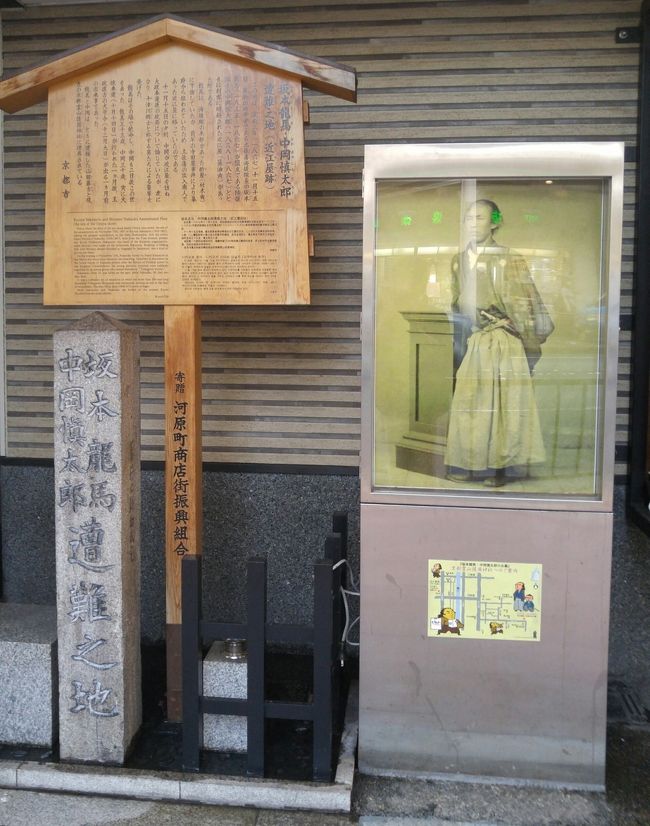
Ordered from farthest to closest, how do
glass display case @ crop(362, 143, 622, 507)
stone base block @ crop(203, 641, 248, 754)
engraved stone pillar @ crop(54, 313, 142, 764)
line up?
stone base block @ crop(203, 641, 248, 754)
engraved stone pillar @ crop(54, 313, 142, 764)
glass display case @ crop(362, 143, 622, 507)

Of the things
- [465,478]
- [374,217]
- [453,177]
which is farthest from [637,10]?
[465,478]

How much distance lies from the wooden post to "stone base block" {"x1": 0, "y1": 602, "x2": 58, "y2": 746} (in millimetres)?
704

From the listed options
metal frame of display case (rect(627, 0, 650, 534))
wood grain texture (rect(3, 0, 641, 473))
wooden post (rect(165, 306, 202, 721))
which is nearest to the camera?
wooden post (rect(165, 306, 202, 721))

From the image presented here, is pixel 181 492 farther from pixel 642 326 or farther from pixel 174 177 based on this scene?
pixel 642 326

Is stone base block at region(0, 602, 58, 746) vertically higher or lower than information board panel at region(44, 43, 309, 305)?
lower

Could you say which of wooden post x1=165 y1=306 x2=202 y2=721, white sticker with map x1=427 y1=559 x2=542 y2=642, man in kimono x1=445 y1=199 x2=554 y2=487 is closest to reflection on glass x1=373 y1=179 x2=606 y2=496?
man in kimono x1=445 y1=199 x2=554 y2=487

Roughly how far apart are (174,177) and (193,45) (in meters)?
0.77

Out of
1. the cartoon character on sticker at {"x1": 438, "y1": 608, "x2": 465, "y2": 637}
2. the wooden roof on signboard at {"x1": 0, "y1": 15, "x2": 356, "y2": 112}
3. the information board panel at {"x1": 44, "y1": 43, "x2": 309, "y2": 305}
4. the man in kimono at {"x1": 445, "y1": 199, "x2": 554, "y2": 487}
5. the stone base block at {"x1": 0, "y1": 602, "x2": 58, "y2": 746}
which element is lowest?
the stone base block at {"x1": 0, "y1": 602, "x2": 58, "y2": 746}

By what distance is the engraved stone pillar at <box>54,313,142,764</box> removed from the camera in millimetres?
4004

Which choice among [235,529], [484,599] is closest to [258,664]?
[484,599]

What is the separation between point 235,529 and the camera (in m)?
5.47

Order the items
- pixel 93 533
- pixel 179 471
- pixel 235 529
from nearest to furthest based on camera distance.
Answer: pixel 93 533
pixel 179 471
pixel 235 529

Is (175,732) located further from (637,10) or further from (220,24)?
(637,10)

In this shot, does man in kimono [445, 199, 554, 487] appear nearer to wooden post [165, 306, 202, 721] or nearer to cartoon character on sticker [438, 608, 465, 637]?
cartoon character on sticker [438, 608, 465, 637]
